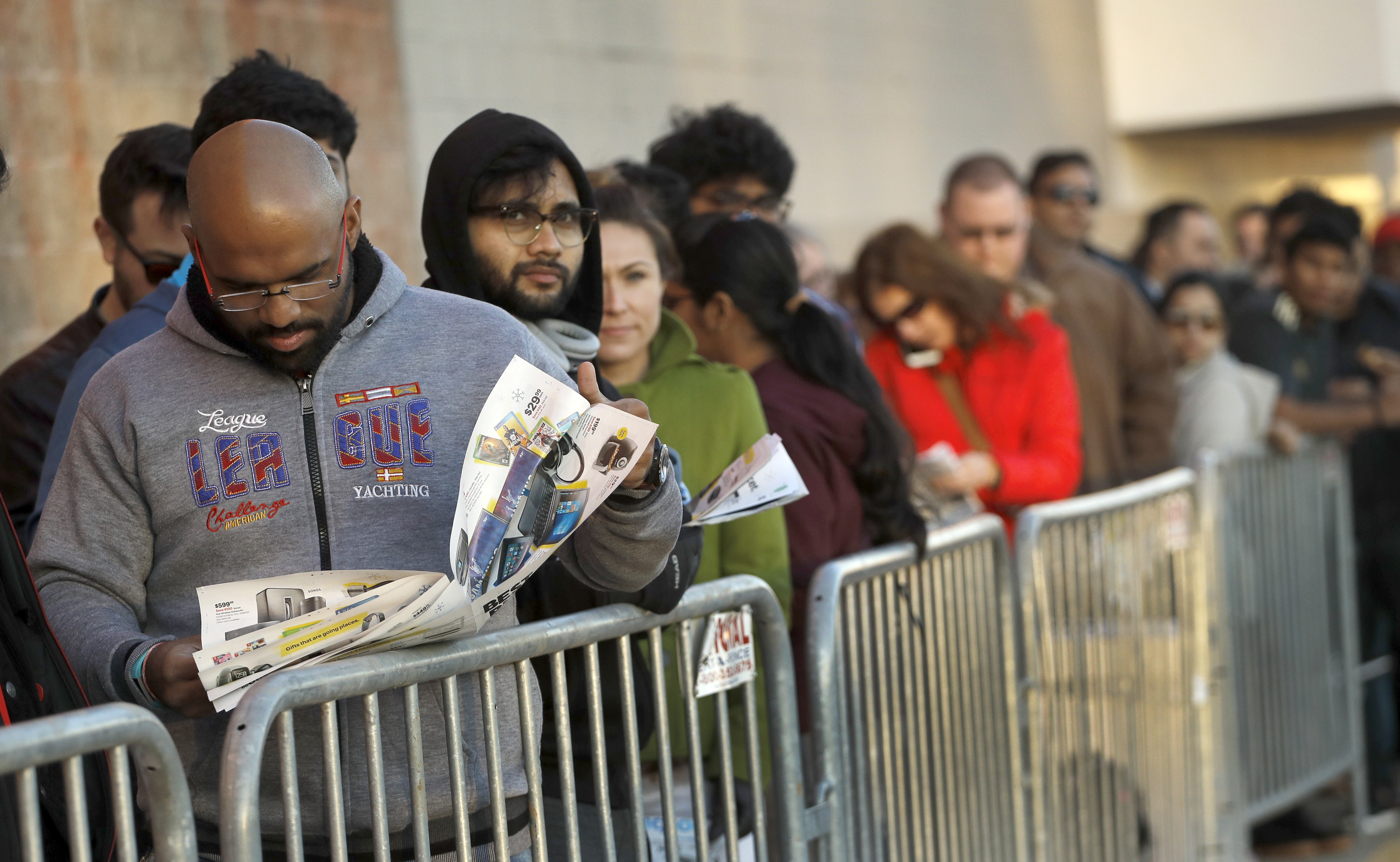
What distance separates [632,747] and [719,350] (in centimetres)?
129

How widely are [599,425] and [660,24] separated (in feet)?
20.1

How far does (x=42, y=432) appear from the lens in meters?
3.03

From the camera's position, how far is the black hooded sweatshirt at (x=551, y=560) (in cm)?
249

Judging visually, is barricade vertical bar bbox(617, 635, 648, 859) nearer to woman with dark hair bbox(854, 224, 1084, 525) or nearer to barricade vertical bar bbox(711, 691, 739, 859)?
barricade vertical bar bbox(711, 691, 739, 859)

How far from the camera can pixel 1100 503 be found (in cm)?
407

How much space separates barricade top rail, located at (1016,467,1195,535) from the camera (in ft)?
12.3

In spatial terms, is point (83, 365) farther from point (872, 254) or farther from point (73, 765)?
point (872, 254)

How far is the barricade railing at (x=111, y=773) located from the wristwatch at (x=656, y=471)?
71cm

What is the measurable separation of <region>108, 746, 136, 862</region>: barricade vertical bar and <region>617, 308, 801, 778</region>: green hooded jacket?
1304mm

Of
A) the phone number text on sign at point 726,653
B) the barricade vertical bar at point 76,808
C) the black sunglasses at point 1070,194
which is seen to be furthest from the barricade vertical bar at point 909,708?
the black sunglasses at point 1070,194

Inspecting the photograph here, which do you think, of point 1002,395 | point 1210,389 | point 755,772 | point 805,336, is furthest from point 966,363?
point 755,772

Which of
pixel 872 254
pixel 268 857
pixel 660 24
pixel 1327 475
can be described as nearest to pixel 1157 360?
pixel 1327 475

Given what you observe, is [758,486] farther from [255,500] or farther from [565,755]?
[255,500]

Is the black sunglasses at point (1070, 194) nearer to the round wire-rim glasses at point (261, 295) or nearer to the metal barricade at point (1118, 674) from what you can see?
the metal barricade at point (1118, 674)
